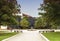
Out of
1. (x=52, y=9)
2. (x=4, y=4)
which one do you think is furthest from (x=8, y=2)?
(x=52, y=9)

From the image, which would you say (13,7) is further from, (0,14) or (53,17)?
(53,17)

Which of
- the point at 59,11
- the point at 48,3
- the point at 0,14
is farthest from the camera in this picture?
the point at 48,3

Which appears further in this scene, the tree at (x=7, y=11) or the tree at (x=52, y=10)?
the tree at (x=52, y=10)

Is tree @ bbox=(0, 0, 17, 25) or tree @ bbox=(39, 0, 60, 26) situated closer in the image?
tree @ bbox=(0, 0, 17, 25)

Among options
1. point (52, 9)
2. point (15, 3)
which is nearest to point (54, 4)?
point (52, 9)

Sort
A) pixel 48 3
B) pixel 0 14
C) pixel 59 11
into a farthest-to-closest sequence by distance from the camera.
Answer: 1. pixel 48 3
2. pixel 59 11
3. pixel 0 14

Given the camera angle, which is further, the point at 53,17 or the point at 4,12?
the point at 53,17

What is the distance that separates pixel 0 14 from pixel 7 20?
2097mm

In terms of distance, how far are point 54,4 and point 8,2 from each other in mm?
8868

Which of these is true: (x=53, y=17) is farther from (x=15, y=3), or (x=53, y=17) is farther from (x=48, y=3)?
(x=15, y=3)

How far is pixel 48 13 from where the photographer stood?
138 ft

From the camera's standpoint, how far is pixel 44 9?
144 ft

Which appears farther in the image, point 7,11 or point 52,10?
point 52,10

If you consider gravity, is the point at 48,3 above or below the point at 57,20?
above
